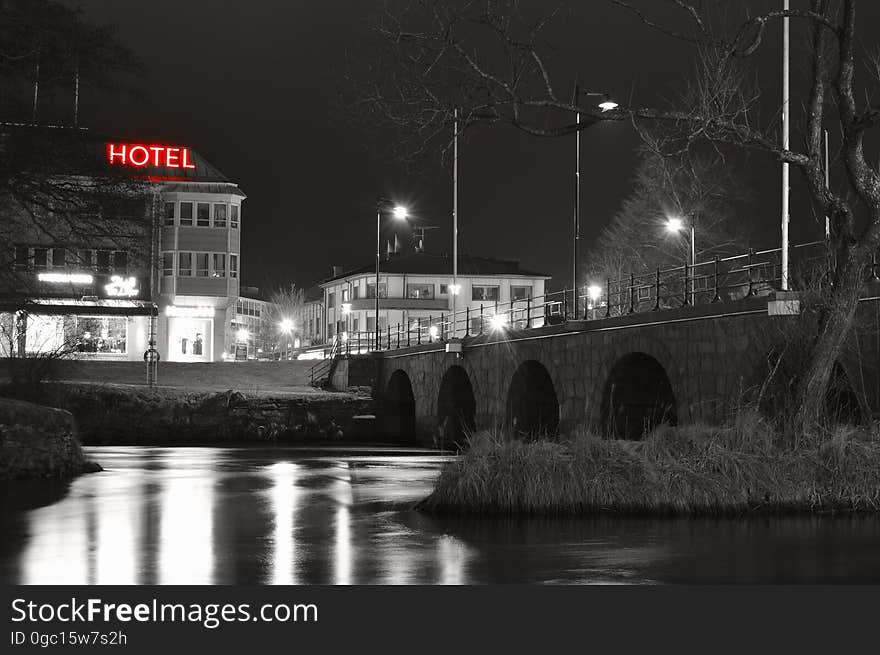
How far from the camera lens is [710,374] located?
85.1 ft

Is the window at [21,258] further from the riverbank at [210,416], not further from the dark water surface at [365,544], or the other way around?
the riverbank at [210,416]

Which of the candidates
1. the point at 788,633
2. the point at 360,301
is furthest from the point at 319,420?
the point at 360,301

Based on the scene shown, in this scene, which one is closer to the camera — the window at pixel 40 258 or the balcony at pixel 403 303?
the window at pixel 40 258

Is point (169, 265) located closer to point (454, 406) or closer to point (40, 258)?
point (454, 406)

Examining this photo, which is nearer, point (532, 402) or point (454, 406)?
point (532, 402)

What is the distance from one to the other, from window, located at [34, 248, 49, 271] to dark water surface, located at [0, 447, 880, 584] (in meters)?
14.2

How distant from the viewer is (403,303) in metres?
118

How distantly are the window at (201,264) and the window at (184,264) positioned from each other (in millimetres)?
509

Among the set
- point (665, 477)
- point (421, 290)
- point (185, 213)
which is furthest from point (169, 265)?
point (665, 477)

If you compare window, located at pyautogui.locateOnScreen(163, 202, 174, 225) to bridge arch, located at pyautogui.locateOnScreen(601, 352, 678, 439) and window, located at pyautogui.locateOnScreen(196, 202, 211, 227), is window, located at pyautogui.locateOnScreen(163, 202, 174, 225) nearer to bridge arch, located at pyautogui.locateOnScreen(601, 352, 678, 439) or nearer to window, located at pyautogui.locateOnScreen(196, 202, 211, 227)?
window, located at pyautogui.locateOnScreen(196, 202, 211, 227)

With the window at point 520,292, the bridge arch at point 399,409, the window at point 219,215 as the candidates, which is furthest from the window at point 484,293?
the bridge arch at point 399,409

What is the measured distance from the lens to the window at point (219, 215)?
82562 mm

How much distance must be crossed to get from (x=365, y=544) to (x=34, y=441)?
36.4ft

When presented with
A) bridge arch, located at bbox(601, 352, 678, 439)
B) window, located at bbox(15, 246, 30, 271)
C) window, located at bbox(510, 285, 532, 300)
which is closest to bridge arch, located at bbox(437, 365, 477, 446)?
bridge arch, located at bbox(601, 352, 678, 439)
